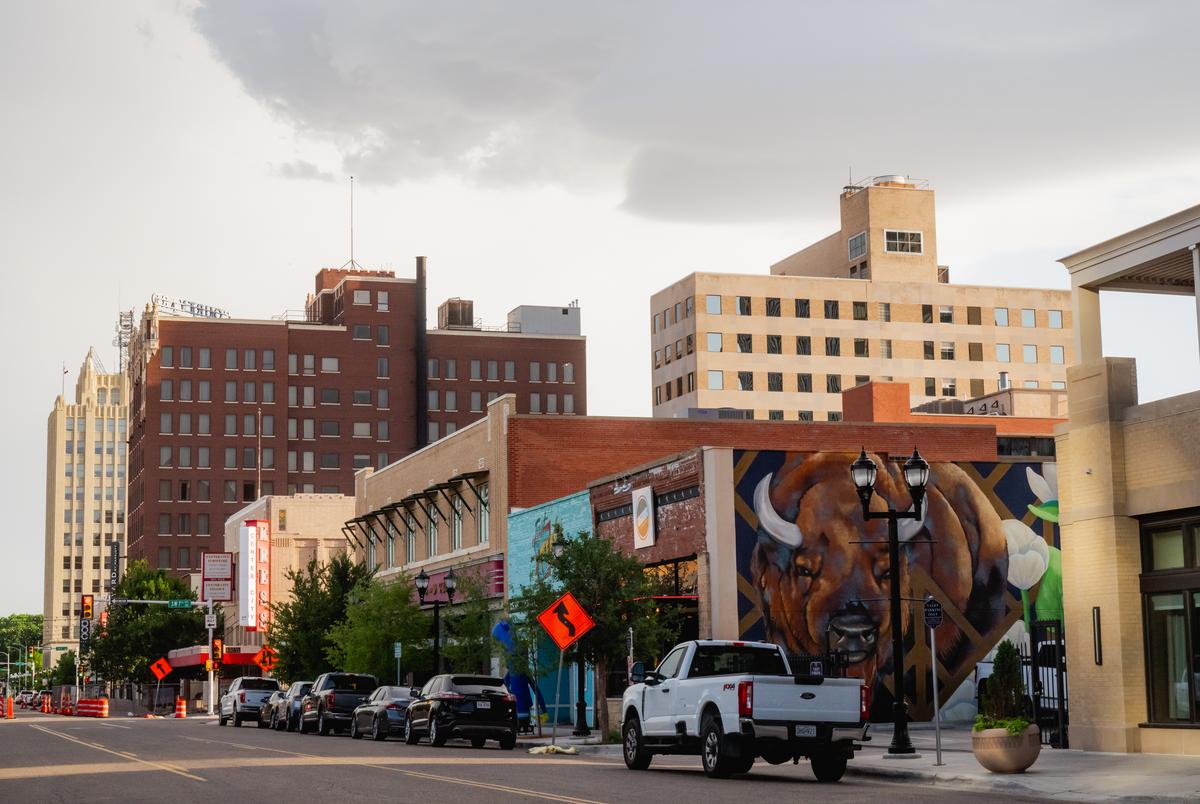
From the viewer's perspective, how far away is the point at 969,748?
29547 mm

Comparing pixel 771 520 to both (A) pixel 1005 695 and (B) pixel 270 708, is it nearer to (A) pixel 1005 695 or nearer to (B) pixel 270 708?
(A) pixel 1005 695

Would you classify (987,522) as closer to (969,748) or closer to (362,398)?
(969,748)

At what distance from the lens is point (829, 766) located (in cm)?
2364

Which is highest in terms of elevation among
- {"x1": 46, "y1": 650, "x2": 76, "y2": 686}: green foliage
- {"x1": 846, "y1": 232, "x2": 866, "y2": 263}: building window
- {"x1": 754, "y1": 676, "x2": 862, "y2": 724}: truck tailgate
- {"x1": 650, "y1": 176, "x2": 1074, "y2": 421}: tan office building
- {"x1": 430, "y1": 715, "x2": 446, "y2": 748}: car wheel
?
{"x1": 846, "y1": 232, "x2": 866, "y2": 263}: building window

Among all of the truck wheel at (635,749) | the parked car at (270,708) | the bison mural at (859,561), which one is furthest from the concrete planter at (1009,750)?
the parked car at (270,708)

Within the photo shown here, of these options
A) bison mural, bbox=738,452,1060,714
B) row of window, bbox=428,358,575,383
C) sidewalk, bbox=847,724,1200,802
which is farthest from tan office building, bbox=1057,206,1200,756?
row of window, bbox=428,358,575,383

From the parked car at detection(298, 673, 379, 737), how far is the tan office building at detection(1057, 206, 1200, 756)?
80.0ft

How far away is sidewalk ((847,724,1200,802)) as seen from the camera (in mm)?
19266

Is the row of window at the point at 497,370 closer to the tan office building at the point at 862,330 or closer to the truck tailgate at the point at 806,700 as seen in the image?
the tan office building at the point at 862,330

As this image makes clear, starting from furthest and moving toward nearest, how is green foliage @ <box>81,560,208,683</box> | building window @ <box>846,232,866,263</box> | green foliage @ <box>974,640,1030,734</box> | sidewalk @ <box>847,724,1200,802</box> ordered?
building window @ <box>846,232,866,263</box>, green foliage @ <box>81,560,208,683</box>, green foliage @ <box>974,640,1030,734</box>, sidewalk @ <box>847,724,1200,802</box>

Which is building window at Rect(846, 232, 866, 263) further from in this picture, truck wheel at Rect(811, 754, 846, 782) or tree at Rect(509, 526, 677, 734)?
truck wheel at Rect(811, 754, 846, 782)

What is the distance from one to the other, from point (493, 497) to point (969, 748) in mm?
28802

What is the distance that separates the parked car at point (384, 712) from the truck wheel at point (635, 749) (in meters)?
15.1

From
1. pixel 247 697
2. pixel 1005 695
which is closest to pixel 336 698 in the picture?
pixel 247 697
